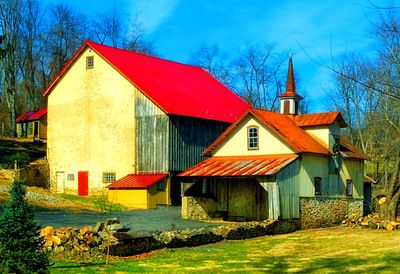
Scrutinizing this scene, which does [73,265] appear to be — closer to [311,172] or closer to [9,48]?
[311,172]

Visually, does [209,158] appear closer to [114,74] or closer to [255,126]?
[255,126]

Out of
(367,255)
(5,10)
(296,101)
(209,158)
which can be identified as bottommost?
(367,255)

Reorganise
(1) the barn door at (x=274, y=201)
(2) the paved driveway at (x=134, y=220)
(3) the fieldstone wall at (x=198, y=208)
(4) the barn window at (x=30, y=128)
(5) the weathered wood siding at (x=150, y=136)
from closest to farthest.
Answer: (2) the paved driveway at (x=134, y=220)
(1) the barn door at (x=274, y=201)
(3) the fieldstone wall at (x=198, y=208)
(5) the weathered wood siding at (x=150, y=136)
(4) the barn window at (x=30, y=128)

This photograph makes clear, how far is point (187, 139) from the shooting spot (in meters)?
40.9

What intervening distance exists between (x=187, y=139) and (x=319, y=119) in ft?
33.6

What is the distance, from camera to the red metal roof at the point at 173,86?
41000 mm

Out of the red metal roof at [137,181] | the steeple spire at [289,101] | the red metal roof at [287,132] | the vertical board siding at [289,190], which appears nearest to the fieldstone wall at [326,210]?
the vertical board siding at [289,190]

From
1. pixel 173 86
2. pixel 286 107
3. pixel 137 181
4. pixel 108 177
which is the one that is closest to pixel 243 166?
pixel 286 107

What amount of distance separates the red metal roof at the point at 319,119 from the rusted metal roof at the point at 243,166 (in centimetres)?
410

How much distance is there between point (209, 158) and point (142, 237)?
49.6 ft

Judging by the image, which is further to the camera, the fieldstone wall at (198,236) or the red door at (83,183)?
the red door at (83,183)

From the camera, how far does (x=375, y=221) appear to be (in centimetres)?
3275

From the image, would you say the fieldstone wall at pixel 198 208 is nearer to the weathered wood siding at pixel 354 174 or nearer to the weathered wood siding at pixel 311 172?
the weathered wood siding at pixel 311 172

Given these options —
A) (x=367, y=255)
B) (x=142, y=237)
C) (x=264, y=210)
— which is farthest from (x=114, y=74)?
(x=367, y=255)
